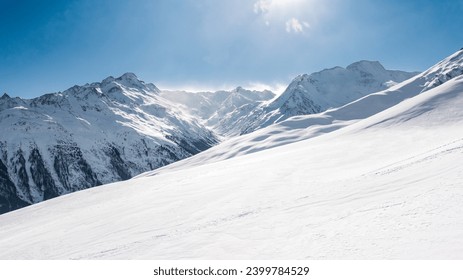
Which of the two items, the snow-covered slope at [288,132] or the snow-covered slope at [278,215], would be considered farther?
the snow-covered slope at [288,132]

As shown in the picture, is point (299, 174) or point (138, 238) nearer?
point (138, 238)

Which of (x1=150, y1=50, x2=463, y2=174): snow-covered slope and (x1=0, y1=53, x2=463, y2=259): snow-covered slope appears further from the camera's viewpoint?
(x1=150, y1=50, x2=463, y2=174): snow-covered slope

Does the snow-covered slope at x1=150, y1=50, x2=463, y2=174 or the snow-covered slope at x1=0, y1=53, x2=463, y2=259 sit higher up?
the snow-covered slope at x1=150, y1=50, x2=463, y2=174

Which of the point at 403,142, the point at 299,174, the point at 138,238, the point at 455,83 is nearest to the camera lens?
the point at 138,238

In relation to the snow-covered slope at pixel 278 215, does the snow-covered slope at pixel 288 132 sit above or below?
above

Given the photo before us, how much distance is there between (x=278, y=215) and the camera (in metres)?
17.2

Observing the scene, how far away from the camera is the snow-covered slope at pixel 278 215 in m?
12.2

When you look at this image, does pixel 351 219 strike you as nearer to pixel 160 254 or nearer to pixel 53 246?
pixel 160 254

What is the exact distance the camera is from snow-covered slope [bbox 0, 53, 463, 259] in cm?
1216

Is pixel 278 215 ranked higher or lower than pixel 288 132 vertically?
lower

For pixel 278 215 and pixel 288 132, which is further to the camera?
pixel 288 132

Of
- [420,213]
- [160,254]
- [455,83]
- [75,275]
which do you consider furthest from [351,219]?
[455,83]

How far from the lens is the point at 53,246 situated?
19.0 metres

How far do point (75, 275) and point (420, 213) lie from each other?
13.6 metres
